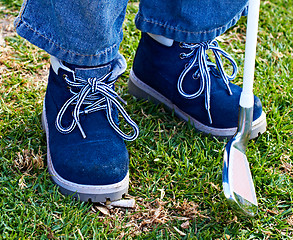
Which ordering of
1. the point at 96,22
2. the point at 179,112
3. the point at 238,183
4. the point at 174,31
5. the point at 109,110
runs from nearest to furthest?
the point at 96,22, the point at 238,183, the point at 109,110, the point at 174,31, the point at 179,112

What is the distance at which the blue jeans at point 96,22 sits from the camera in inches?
48.0

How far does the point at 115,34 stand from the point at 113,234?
61cm

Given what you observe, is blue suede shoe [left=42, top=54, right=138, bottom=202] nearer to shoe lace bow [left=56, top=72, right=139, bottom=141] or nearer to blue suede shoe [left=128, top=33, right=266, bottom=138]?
shoe lace bow [left=56, top=72, right=139, bottom=141]

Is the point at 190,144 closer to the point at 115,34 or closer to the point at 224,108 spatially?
the point at 224,108

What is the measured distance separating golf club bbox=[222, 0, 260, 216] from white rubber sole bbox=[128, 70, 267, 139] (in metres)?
0.22

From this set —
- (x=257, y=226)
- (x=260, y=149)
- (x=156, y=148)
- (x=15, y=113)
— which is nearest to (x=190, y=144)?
(x=156, y=148)

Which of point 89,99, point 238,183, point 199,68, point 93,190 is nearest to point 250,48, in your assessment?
point 199,68

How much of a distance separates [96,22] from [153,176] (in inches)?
22.5

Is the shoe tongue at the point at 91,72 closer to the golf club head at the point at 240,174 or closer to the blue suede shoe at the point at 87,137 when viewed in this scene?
the blue suede shoe at the point at 87,137

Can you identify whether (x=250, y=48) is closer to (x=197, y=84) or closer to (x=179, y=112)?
(x=197, y=84)

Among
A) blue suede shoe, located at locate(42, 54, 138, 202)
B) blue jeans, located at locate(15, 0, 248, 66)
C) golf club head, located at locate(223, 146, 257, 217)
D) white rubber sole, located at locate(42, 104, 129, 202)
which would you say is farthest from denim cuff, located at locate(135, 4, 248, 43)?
white rubber sole, located at locate(42, 104, 129, 202)

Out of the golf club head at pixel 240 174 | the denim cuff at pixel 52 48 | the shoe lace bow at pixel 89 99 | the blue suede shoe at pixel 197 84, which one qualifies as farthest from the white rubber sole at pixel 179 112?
the denim cuff at pixel 52 48

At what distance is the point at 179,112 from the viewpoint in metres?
1.74

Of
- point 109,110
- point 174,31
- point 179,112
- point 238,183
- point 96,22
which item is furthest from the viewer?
point 179,112
